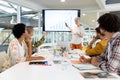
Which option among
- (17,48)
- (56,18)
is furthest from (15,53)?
(56,18)

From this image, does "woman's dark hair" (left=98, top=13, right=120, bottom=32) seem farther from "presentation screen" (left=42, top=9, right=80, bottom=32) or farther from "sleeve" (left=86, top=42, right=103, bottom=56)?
"presentation screen" (left=42, top=9, right=80, bottom=32)

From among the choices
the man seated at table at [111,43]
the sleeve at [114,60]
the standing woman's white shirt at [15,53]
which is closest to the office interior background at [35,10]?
the standing woman's white shirt at [15,53]

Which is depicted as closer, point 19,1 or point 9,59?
point 9,59

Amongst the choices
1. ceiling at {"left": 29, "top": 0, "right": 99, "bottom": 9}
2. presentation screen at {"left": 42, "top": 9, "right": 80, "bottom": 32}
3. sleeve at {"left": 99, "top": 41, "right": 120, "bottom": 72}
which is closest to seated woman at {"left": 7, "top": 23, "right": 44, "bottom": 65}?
sleeve at {"left": 99, "top": 41, "right": 120, "bottom": 72}

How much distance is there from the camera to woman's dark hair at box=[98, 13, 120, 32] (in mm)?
1968

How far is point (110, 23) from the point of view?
1.97 m

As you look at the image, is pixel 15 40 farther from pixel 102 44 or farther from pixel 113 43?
pixel 113 43

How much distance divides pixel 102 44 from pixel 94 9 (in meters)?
4.53

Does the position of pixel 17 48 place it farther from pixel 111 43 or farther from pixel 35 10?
pixel 35 10

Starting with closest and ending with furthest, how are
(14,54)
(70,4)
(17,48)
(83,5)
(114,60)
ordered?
1. (114,60)
2. (14,54)
3. (17,48)
4. (70,4)
5. (83,5)

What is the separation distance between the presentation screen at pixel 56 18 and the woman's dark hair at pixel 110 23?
3.84 m

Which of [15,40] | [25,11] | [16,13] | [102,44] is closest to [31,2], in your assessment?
[25,11]

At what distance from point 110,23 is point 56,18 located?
13.3 feet

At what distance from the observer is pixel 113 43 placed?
73.2 inches
